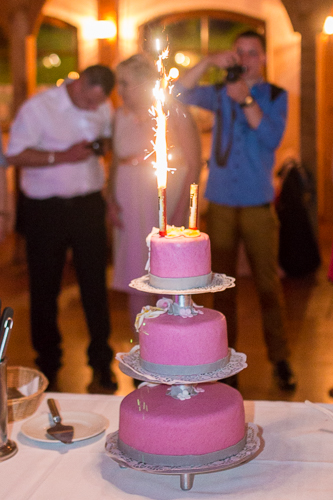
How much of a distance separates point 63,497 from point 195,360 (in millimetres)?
271

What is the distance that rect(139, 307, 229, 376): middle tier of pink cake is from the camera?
38.1 inches

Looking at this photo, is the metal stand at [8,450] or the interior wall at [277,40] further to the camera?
the interior wall at [277,40]

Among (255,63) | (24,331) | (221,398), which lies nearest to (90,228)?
(255,63)

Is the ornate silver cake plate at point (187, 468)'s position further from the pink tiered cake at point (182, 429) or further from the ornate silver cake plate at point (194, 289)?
the ornate silver cake plate at point (194, 289)

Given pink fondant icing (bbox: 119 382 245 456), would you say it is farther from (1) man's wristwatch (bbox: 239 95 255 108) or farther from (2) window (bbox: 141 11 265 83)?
(2) window (bbox: 141 11 265 83)

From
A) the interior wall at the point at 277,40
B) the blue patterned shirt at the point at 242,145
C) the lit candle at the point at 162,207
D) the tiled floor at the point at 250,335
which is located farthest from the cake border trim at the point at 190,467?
the interior wall at the point at 277,40

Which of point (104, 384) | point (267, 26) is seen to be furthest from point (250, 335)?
point (267, 26)

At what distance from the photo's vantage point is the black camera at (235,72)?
2.42m

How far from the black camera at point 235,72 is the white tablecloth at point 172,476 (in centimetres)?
158

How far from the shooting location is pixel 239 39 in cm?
257

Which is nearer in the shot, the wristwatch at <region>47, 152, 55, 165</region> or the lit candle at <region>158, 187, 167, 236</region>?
the lit candle at <region>158, 187, 167, 236</region>

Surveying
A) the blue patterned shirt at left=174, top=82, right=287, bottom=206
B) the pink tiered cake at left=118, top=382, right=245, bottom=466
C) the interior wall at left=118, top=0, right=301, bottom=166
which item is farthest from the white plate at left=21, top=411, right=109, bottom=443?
the interior wall at left=118, top=0, right=301, bottom=166

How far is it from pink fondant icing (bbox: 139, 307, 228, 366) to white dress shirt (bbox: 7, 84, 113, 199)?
5.71 feet

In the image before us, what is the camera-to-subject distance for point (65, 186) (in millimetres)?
2658
